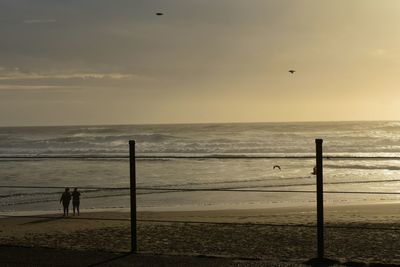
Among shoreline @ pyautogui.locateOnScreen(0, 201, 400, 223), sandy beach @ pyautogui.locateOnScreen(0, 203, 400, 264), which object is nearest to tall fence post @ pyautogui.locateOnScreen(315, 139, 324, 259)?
sandy beach @ pyautogui.locateOnScreen(0, 203, 400, 264)

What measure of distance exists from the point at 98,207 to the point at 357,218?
10.2 m

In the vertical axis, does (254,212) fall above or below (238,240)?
below

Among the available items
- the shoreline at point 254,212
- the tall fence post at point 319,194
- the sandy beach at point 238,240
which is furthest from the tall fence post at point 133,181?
the shoreline at point 254,212

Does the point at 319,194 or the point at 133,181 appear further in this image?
the point at 133,181

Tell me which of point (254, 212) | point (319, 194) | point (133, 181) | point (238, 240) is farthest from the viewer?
point (254, 212)

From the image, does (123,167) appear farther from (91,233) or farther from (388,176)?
(91,233)

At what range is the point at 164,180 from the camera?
29.9 meters

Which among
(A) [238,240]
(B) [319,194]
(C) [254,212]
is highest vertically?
(B) [319,194]

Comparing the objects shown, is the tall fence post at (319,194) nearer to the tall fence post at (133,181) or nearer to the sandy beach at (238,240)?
the sandy beach at (238,240)

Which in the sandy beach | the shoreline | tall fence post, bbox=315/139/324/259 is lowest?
the shoreline

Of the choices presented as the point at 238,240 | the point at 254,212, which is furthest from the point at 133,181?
the point at 254,212

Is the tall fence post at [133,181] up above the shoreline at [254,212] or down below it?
above

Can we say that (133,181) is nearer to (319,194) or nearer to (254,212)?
(319,194)

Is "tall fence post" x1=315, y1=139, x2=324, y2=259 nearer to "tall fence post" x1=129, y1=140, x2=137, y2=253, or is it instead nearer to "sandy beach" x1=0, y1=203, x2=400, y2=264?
"sandy beach" x1=0, y1=203, x2=400, y2=264
